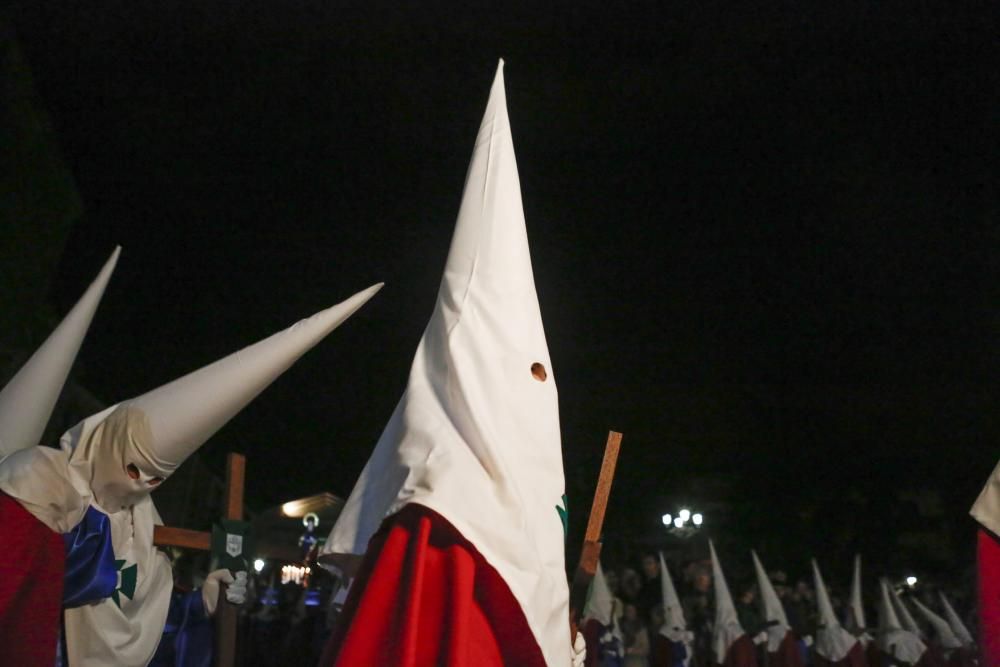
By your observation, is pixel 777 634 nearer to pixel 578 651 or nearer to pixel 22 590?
pixel 578 651

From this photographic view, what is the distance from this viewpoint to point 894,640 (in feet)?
31.1

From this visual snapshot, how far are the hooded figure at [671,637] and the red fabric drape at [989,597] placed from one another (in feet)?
23.0

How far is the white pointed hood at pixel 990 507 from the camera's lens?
2441 millimetres

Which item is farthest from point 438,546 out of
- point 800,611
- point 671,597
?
point 800,611

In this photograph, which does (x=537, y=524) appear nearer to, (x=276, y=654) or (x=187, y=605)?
(x=187, y=605)

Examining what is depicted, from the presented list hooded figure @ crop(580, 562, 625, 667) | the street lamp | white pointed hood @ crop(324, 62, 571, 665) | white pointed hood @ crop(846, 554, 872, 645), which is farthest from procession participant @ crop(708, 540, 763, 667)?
white pointed hood @ crop(324, 62, 571, 665)

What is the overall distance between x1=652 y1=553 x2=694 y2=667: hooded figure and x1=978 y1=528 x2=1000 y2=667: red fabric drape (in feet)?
23.0

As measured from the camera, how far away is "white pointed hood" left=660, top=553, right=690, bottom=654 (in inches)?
356

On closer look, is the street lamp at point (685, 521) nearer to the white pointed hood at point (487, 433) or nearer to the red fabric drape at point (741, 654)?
the red fabric drape at point (741, 654)

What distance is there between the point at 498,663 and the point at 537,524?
0.26 m

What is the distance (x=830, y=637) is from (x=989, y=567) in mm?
7763

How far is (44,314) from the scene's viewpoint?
13.8m

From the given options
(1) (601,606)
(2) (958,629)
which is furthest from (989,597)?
(2) (958,629)

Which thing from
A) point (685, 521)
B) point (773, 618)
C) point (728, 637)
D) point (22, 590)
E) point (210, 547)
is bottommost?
point (22, 590)
